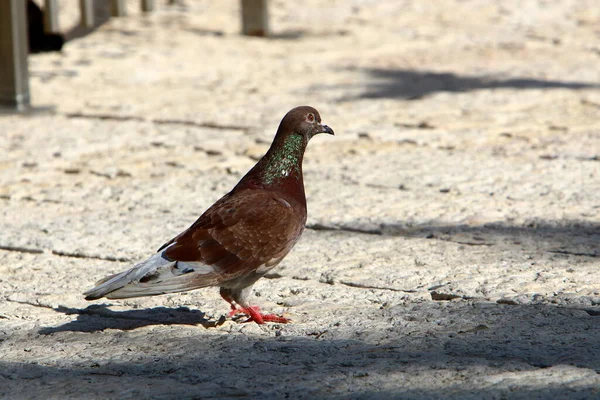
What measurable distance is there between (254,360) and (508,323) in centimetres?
95

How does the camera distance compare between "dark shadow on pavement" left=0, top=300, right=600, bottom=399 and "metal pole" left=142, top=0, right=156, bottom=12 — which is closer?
"dark shadow on pavement" left=0, top=300, right=600, bottom=399

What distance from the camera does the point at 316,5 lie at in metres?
13.3

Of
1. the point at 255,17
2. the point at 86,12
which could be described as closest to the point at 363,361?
the point at 86,12

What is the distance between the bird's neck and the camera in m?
3.84

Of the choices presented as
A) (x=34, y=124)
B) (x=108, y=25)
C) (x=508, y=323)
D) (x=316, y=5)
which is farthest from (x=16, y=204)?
(x=316, y=5)

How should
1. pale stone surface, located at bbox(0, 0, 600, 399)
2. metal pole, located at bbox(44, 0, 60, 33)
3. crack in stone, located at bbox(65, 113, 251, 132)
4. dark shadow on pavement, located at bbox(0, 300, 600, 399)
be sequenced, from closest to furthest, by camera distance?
dark shadow on pavement, located at bbox(0, 300, 600, 399) → pale stone surface, located at bbox(0, 0, 600, 399) → crack in stone, located at bbox(65, 113, 251, 132) → metal pole, located at bbox(44, 0, 60, 33)

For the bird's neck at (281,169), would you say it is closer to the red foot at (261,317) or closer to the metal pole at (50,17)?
the red foot at (261,317)

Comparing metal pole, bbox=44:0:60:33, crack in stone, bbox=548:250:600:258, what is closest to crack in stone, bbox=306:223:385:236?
crack in stone, bbox=548:250:600:258

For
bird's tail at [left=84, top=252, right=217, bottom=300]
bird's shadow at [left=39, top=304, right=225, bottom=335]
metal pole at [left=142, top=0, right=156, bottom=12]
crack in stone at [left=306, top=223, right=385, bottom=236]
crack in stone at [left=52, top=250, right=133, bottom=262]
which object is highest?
metal pole at [left=142, top=0, right=156, bottom=12]

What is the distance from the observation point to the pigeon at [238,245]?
3.47 m

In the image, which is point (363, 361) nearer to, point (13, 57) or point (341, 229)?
point (341, 229)

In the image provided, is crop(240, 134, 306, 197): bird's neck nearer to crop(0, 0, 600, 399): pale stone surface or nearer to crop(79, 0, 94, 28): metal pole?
crop(0, 0, 600, 399): pale stone surface

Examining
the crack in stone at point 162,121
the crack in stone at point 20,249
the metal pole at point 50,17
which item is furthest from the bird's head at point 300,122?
the metal pole at point 50,17

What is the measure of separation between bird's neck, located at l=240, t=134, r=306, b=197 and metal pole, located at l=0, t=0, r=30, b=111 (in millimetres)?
4773
